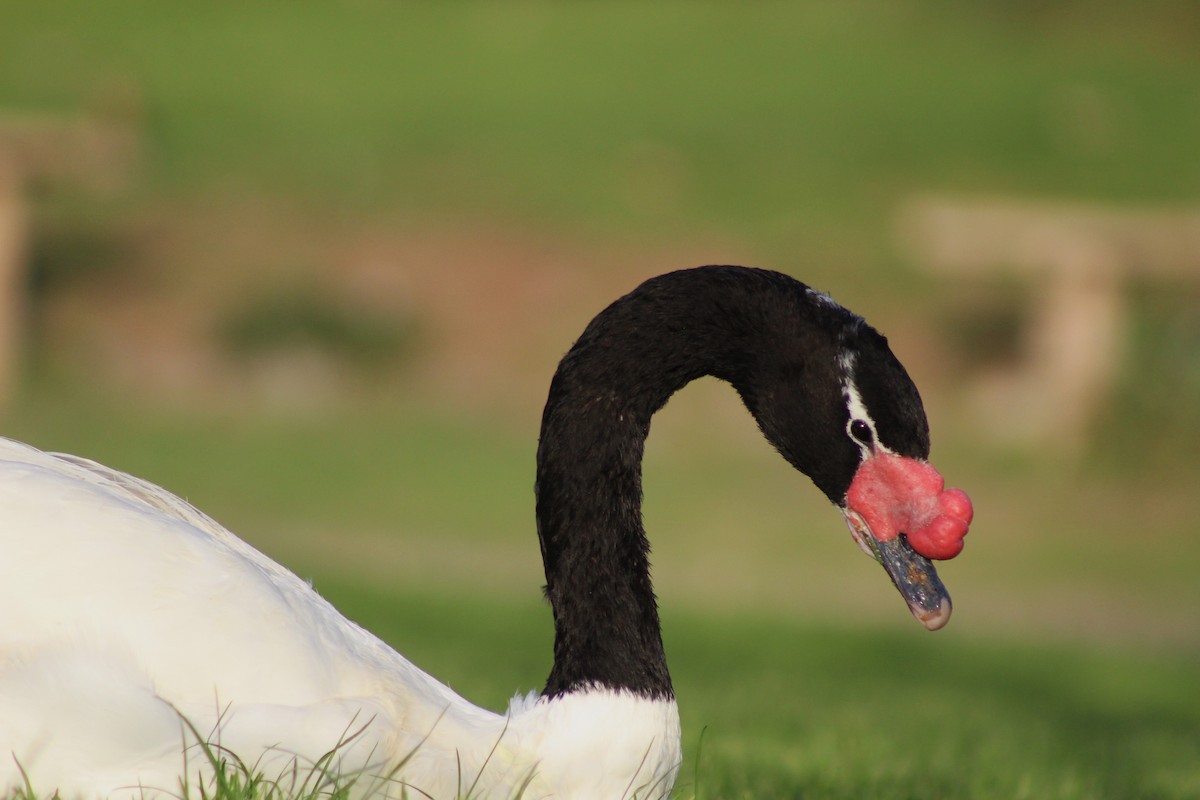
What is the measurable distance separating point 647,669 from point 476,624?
5254mm

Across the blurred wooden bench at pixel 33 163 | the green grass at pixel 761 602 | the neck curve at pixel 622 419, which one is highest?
the blurred wooden bench at pixel 33 163

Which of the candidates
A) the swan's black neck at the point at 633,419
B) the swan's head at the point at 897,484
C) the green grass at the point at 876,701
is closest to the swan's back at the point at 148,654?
the swan's black neck at the point at 633,419

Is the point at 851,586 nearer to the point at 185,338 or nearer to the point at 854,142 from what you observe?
the point at 185,338

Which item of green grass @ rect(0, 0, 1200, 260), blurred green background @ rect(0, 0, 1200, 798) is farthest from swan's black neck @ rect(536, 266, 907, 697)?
green grass @ rect(0, 0, 1200, 260)

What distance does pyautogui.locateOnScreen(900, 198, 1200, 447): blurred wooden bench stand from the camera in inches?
504

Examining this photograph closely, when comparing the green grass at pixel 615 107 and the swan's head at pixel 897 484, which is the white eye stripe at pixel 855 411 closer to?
the swan's head at pixel 897 484

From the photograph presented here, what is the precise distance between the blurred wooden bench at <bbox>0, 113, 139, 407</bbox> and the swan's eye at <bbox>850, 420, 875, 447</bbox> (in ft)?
36.9

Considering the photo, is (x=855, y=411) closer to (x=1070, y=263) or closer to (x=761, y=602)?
(x=761, y=602)

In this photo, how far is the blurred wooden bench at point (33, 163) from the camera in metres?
13.0

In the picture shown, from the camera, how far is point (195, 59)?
2206 centimetres

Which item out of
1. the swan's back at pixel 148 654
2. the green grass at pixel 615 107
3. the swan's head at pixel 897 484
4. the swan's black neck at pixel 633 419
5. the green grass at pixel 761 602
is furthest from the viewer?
the green grass at pixel 615 107

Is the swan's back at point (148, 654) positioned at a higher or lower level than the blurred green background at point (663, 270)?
lower

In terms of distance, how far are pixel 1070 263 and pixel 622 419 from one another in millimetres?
10348

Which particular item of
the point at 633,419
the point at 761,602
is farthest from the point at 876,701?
the point at 633,419
